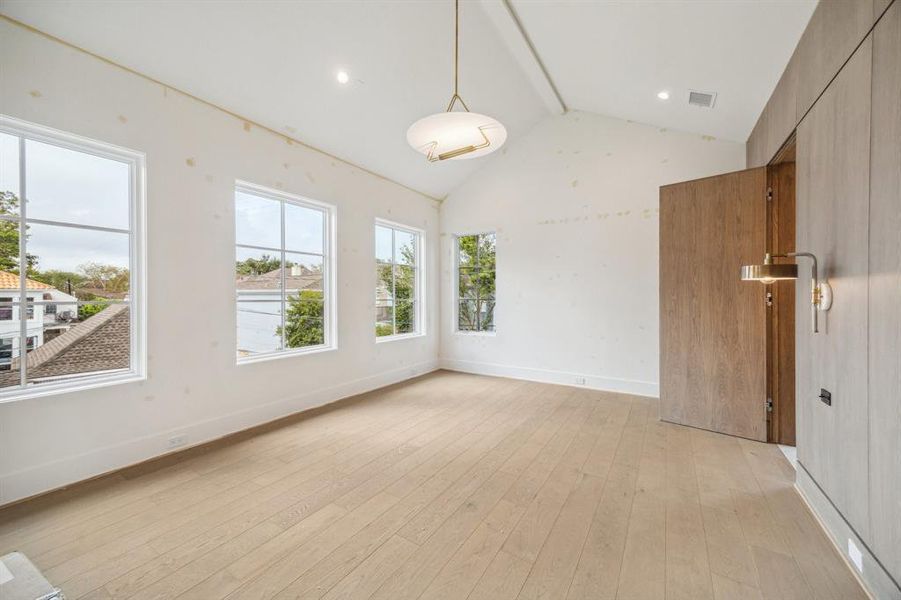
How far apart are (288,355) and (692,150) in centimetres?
500

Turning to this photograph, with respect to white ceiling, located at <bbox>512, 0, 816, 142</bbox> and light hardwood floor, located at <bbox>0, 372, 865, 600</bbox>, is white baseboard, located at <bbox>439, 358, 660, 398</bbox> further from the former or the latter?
white ceiling, located at <bbox>512, 0, 816, 142</bbox>

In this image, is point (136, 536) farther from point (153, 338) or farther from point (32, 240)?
point (32, 240)

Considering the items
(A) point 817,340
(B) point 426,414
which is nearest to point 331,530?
(B) point 426,414

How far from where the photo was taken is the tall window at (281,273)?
11.8 ft

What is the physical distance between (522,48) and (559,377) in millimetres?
3901

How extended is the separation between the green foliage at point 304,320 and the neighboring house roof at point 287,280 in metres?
0.09

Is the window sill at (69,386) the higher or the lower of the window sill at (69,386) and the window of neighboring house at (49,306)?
the lower

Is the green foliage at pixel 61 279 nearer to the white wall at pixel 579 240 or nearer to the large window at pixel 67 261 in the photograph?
the large window at pixel 67 261

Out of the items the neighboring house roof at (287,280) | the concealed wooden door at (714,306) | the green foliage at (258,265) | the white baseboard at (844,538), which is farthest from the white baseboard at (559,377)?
Result: the green foliage at (258,265)

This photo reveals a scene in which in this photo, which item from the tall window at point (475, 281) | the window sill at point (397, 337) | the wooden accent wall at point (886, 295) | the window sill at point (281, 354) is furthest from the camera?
the tall window at point (475, 281)

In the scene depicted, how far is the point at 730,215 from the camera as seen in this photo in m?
3.33

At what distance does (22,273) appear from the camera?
237 cm

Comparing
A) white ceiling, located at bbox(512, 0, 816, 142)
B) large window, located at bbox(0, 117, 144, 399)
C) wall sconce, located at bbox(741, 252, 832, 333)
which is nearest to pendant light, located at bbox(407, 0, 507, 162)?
white ceiling, located at bbox(512, 0, 816, 142)

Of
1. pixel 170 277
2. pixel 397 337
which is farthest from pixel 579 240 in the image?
pixel 170 277
